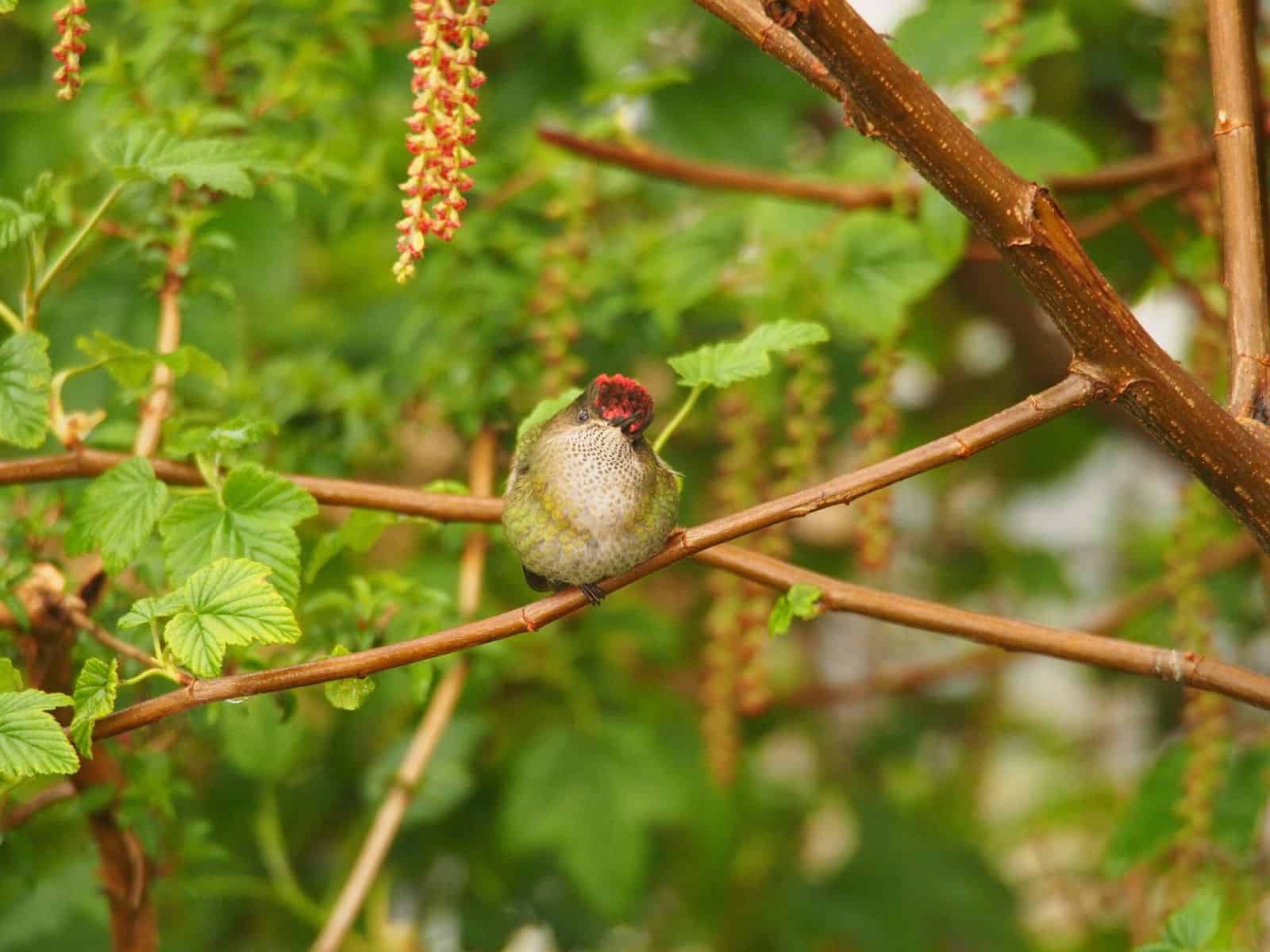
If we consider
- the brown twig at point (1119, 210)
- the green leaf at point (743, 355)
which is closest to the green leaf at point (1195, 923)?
the green leaf at point (743, 355)

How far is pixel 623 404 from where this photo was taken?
127 cm

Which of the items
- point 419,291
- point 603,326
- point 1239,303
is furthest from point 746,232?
point 1239,303

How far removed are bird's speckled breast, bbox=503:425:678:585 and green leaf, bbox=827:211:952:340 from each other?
0.48m

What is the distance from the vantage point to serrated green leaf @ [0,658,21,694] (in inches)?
41.2

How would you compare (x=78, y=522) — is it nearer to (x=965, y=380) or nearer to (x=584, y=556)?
(x=584, y=556)

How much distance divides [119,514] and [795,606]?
0.56 m

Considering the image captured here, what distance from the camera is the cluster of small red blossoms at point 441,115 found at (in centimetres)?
99

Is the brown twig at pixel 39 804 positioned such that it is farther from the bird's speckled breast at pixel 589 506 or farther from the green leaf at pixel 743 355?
the green leaf at pixel 743 355

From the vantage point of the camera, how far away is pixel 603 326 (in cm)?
193

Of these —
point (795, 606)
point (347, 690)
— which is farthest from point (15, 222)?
point (795, 606)

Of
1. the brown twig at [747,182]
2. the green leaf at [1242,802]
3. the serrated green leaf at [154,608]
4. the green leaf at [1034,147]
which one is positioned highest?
the green leaf at [1034,147]

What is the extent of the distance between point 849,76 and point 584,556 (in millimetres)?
471

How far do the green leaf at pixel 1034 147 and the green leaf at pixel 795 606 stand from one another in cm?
74

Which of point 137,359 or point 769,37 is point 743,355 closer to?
point 769,37
